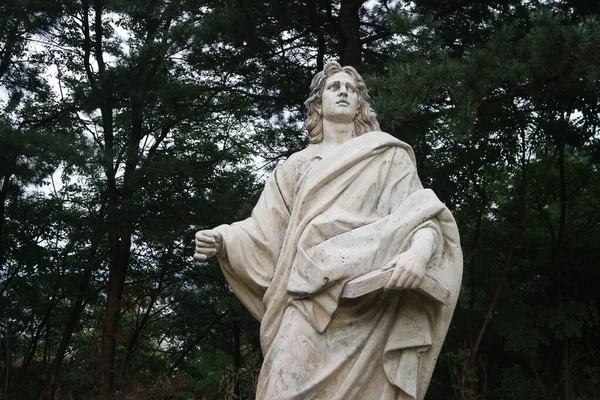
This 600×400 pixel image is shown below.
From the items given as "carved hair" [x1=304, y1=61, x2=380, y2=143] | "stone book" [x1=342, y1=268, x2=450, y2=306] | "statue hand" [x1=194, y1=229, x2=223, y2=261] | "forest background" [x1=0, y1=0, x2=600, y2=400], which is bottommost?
"stone book" [x1=342, y1=268, x2=450, y2=306]

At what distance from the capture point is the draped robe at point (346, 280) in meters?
4.22

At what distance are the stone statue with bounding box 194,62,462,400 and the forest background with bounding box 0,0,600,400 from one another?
4.54m

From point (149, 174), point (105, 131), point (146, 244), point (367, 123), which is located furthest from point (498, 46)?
point (146, 244)

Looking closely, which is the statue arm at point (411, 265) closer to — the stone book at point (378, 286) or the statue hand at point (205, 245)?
the stone book at point (378, 286)

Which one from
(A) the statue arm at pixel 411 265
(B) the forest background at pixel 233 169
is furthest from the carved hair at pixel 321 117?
(B) the forest background at pixel 233 169

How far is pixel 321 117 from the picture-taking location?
205 inches

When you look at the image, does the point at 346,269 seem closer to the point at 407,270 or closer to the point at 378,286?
the point at 378,286

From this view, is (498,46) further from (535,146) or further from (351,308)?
(351,308)

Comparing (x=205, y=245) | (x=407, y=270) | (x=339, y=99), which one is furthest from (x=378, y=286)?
(x=339, y=99)

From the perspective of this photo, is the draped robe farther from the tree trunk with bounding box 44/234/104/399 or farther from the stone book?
the tree trunk with bounding box 44/234/104/399

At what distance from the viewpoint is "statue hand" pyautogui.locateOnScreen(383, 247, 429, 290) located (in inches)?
160

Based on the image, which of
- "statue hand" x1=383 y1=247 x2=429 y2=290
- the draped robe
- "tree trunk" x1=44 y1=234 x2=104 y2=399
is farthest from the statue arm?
"tree trunk" x1=44 y1=234 x2=104 y2=399

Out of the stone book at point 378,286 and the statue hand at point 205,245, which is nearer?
the stone book at point 378,286

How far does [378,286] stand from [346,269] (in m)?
0.22
